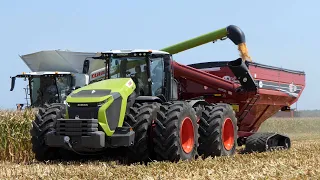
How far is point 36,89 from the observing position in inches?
523

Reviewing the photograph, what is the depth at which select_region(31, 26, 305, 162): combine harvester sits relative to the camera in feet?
23.2

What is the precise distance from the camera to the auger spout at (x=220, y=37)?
1227 centimetres

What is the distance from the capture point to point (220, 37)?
43.1ft

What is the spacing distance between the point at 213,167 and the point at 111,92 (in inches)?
70.4

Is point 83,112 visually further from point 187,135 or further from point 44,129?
point 187,135

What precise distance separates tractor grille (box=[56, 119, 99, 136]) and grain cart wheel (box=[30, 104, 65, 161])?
402mm

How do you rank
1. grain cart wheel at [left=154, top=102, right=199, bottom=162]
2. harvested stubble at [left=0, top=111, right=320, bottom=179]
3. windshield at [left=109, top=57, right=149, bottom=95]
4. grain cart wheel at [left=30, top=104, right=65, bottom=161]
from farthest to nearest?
windshield at [left=109, top=57, right=149, bottom=95], grain cart wheel at [left=30, top=104, right=65, bottom=161], grain cart wheel at [left=154, top=102, right=199, bottom=162], harvested stubble at [left=0, top=111, right=320, bottom=179]

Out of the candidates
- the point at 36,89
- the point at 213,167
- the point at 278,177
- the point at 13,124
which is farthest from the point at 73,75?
the point at 278,177

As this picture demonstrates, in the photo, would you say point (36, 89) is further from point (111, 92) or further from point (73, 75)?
point (111, 92)

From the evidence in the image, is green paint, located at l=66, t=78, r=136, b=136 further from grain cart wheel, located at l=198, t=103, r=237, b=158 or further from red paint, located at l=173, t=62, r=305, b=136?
red paint, located at l=173, t=62, r=305, b=136

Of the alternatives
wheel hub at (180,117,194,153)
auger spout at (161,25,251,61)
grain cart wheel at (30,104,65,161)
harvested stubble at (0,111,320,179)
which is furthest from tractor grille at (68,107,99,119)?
auger spout at (161,25,251,61)

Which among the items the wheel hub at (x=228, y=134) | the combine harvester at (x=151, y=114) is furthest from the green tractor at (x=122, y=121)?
the wheel hub at (x=228, y=134)

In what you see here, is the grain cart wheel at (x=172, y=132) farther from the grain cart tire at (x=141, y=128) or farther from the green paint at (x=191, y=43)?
the green paint at (x=191, y=43)

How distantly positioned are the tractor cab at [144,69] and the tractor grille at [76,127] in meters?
1.24
